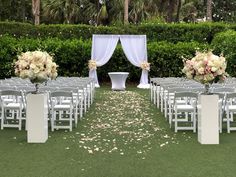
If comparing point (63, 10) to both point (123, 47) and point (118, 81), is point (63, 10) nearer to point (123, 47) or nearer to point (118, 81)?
point (123, 47)

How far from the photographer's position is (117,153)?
26.8 ft

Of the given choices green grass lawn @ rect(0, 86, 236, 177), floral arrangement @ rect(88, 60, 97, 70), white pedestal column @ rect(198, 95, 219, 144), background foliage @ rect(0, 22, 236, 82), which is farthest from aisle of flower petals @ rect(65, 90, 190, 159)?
background foliage @ rect(0, 22, 236, 82)

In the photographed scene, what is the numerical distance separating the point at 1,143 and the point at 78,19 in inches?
1216

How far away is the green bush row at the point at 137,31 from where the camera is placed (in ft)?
88.3

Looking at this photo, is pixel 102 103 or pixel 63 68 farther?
pixel 63 68

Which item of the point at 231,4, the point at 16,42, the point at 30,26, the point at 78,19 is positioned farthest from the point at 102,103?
the point at 231,4

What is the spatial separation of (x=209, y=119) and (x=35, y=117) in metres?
3.25

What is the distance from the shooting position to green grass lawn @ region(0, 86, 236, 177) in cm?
700

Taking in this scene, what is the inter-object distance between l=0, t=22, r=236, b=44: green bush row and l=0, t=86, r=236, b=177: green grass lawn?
51.9ft

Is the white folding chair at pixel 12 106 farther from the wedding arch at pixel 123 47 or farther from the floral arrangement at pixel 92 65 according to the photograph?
the wedding arch at pixel 123 47

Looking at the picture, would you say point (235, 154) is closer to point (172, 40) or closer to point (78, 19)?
point (172, 40)

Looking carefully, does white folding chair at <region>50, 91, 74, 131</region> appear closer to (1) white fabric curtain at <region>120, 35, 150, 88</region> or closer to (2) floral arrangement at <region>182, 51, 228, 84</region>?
(2) floral arrangement at <region>182, 51, 228, 84</region>

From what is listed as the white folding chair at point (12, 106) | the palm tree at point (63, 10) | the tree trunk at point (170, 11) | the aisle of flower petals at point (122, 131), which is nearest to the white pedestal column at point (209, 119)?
the aisle of flower petals at point (122, 131)

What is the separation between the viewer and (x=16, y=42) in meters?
24.8
